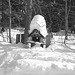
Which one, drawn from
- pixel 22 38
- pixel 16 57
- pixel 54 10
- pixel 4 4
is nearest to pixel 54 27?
pixel 54 10

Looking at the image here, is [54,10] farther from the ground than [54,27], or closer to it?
farther from the ground

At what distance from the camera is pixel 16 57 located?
5965 millimetres

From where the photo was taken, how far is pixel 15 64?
5.11m

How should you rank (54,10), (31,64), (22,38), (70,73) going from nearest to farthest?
(70,73), (31,64), (22,38), (54,10)

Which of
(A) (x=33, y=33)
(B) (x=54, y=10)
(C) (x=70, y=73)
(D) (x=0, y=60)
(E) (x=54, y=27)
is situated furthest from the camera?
(E) (x=54, y=27)

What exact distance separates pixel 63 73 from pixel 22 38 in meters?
7.33

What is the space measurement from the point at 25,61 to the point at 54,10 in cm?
2247

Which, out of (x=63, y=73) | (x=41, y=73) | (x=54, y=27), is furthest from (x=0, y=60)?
(x=54, y=27)

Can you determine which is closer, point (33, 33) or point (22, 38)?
point (33, 33)

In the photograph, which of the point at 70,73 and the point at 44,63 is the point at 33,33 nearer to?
the point at 44,63

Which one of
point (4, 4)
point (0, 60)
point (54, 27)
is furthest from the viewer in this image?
point (54, 27)

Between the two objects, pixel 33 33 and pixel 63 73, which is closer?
pixel 63 73

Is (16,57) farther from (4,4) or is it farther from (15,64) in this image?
(4,4)

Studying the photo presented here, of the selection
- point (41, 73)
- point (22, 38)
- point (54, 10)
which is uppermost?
point (54, 10)
